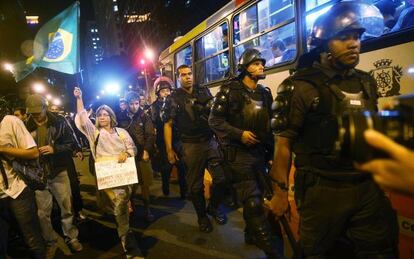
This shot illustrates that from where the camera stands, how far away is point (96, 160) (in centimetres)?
Result: 429

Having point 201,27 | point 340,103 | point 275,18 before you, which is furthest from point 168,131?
point 340,103

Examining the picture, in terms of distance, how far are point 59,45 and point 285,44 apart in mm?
4140

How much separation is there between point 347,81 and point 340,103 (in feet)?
0.71

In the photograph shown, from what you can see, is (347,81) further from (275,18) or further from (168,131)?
(168,131)

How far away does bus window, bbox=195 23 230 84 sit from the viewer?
19.8 feet

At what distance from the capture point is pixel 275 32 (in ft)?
15.3

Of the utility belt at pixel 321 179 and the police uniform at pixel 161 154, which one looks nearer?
the utility belt at pixel 321 179

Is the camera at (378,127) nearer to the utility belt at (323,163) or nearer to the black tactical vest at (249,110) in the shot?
the utility belt at (323,163)

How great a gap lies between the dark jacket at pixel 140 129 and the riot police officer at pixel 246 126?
2400 millimetres

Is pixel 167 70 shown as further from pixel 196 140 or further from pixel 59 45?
pixel 196 140

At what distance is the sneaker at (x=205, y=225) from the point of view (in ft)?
15.7

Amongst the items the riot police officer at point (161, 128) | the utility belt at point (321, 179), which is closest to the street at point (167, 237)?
the riot police officer at point (161, 128)

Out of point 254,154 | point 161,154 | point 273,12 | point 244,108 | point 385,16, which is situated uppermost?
point 273,12

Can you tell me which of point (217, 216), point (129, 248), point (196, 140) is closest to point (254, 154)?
point (196, 140)
